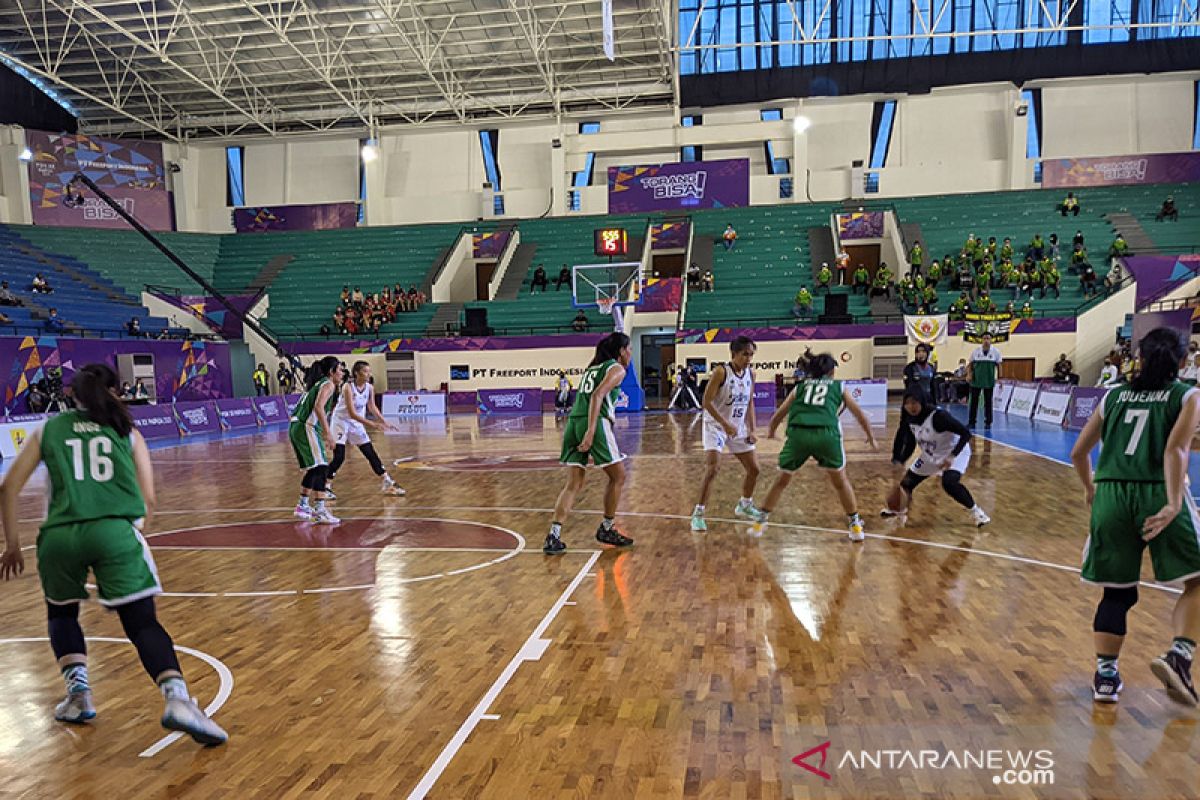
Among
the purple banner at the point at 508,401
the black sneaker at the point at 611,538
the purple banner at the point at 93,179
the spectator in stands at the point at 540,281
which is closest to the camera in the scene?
the black sneaker at the point at 611,538

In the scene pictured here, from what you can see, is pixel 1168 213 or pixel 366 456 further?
pixel 1168 213

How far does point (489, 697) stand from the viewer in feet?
12.1

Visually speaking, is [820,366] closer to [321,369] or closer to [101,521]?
[321,369]

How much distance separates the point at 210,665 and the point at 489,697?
1732mm

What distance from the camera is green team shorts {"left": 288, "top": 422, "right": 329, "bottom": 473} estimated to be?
7875 mm

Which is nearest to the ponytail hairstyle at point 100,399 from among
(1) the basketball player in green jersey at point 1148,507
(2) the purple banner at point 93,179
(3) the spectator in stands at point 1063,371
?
(1) the basketball player in green jersey at point 1148,507

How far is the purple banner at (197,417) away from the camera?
1906 cm

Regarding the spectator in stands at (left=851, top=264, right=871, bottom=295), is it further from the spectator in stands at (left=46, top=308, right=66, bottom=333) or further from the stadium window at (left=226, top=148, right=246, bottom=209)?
the stadium window at (left=226, top=148, right=246, bottom=209)

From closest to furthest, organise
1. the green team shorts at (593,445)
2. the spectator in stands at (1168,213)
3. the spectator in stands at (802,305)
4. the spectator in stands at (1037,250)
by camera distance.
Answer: the green team shorts at (593,445), the spectator in stands at (802,305), the spectator in stands at (1037,250), the spectator in stands at (1168,213)

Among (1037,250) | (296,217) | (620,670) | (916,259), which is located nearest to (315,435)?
(620,670)

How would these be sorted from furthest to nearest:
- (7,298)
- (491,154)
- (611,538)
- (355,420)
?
1. (491,154)
2. (7,298)
3. (355,420)
4. (611,538)

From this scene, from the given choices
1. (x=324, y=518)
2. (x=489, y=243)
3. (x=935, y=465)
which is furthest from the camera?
(x=489, y=243)

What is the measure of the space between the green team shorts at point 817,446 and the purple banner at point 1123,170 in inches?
1240

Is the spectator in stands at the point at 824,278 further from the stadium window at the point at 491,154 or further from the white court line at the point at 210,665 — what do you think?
the white court line at the point at 210,665
